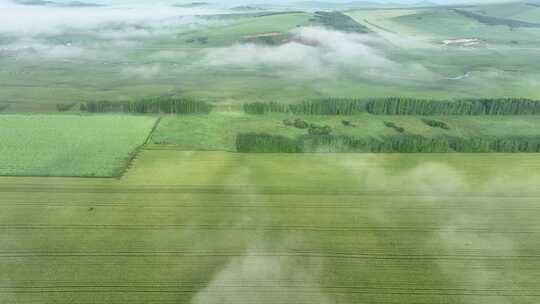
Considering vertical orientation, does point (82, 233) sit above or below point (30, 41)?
below

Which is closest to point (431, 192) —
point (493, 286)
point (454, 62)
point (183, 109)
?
point (493, 286)

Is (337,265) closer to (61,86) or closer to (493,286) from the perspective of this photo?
(493,286)

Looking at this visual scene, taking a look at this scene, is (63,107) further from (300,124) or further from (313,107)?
(313,107)

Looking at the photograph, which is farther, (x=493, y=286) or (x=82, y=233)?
(x=82, y=233)

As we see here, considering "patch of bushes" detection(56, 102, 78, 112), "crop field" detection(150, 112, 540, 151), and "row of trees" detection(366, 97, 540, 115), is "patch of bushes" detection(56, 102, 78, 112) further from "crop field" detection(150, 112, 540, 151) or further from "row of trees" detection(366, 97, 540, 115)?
"row of trees" detection(366, 97, 540, 115)

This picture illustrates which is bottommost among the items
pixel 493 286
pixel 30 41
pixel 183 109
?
pixel 493 286

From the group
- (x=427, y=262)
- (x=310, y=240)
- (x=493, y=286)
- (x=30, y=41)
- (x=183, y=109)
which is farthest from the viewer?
(x=30, y=41)

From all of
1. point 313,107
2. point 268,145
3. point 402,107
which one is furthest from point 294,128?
point 402,107
